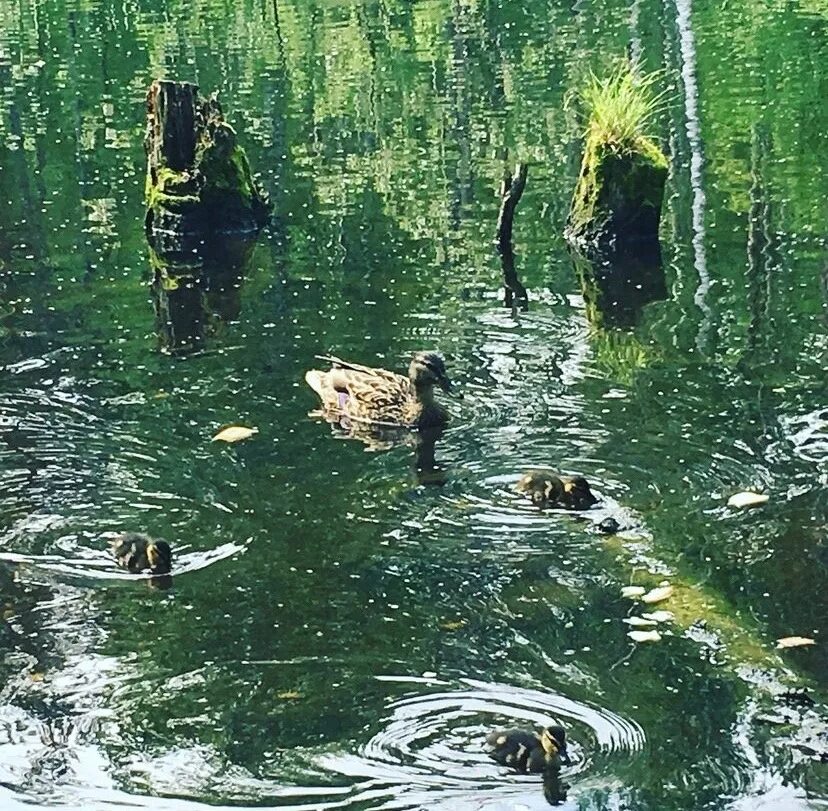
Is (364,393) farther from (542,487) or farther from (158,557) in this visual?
(158,557)

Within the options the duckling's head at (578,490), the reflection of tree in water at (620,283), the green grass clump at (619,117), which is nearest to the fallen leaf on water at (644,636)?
the duckling's head at (578,490)

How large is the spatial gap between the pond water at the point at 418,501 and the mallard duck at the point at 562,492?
0.47 feet

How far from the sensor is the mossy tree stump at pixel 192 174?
19.7m

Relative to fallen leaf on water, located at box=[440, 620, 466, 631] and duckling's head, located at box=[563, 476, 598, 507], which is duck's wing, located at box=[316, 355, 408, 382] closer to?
duckling's head, located at box=[563, 476, 598, 507]

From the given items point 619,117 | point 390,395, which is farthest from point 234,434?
point 619,117

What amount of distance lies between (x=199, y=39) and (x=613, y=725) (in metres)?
34.5

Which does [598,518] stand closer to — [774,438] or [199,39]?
[774,438]

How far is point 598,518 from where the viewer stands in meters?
10.2

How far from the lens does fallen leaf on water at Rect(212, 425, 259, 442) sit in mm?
11953

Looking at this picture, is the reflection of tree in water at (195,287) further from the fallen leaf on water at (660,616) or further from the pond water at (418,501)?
the fallen leaf on water at (660,616)

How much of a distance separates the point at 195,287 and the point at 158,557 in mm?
7970

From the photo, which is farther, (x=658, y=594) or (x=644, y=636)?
(x=658, y=594)

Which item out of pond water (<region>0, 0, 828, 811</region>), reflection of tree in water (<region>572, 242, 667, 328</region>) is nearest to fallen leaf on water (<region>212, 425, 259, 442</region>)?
pond water (<region>0, 0, 828, 811</region>)

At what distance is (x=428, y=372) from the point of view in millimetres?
12164
